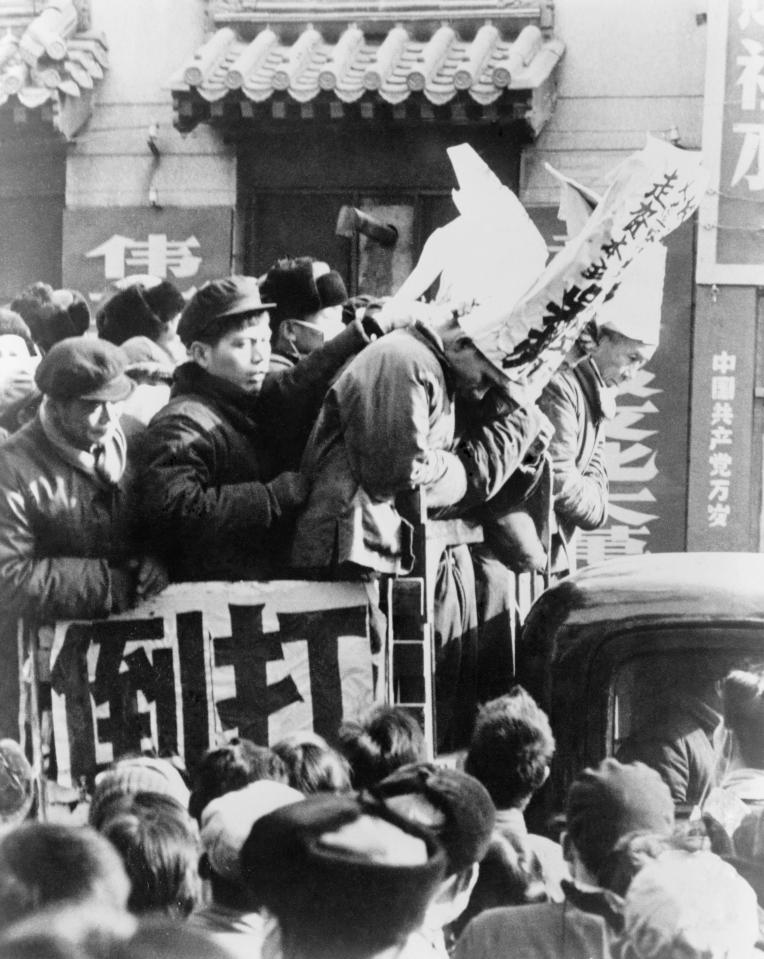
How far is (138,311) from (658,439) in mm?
1328


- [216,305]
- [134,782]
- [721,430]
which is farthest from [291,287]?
[134,782]

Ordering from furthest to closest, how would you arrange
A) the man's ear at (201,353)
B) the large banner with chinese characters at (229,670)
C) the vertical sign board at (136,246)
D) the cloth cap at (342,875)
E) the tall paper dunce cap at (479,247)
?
1. the vertical sign board at (136,246)
2. the tall paper dunce cap at (479,247)
3. the man's ear at (201,353)
4. the large banner with chinese characters at (229,670)
5. the cloth cap at (342,875)

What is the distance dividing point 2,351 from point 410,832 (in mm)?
1432

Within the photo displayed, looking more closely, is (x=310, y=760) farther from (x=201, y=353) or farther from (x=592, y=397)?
(x=592, y=397)

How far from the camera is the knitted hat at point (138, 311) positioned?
11.9ft

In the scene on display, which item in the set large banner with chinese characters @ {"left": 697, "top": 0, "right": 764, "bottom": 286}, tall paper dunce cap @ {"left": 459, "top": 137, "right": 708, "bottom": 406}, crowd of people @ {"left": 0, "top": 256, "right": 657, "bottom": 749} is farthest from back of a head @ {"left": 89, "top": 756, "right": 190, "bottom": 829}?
large banner with chinese characters @ {"left": 697, "top": 0, "right": 764, "bottom": 286}

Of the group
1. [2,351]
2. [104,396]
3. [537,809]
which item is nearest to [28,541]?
[104,396]

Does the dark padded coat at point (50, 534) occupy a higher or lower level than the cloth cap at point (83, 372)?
lower

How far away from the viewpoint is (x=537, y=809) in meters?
3.37

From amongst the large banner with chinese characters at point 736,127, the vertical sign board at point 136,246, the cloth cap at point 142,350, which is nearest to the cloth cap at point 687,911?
the large banner with chinese characters at point 736,127

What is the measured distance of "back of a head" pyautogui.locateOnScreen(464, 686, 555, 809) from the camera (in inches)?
130

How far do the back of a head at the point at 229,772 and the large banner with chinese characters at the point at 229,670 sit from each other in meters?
0.04

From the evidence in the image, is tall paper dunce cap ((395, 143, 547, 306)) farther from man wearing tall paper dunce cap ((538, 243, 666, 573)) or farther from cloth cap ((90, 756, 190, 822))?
cloth cap ((90, 756, 190, 822))

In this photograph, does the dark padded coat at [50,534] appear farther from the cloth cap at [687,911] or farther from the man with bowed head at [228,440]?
the cloth cap at [687,911]
